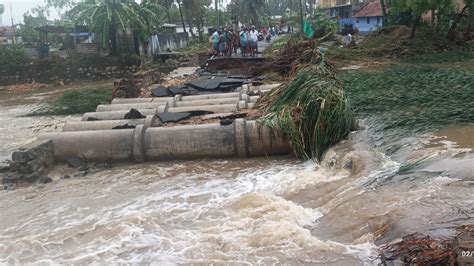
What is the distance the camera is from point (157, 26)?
36188 mm

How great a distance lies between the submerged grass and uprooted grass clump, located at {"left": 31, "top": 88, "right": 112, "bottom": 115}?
984cm

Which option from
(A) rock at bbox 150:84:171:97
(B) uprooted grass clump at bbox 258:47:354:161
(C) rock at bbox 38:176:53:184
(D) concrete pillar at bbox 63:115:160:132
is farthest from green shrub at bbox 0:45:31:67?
(B) uprooted grass clump at bbox 258:47:354:161

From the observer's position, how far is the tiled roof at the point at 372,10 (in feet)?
151

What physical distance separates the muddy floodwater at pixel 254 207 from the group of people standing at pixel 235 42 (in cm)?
1500

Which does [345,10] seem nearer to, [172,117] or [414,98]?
[414,98]

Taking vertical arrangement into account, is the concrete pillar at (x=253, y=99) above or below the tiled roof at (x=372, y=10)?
below

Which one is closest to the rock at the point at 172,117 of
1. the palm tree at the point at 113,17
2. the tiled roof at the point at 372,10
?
the palm tree at the point at 113,17

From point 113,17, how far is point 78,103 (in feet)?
45.3

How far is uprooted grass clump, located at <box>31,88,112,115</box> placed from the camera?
61.4 ft

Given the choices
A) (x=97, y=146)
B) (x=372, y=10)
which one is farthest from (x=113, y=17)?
(x=372, y=10)

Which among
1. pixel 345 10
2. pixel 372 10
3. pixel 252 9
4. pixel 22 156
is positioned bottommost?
pixel 22 156

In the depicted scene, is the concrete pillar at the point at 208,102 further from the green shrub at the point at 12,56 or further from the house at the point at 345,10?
the house at the point at 345,10

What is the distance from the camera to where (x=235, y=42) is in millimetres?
26156

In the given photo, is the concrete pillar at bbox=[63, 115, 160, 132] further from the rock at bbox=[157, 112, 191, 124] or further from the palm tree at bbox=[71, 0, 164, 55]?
the palm tree at bbox=[71, 0, 164, 55]
